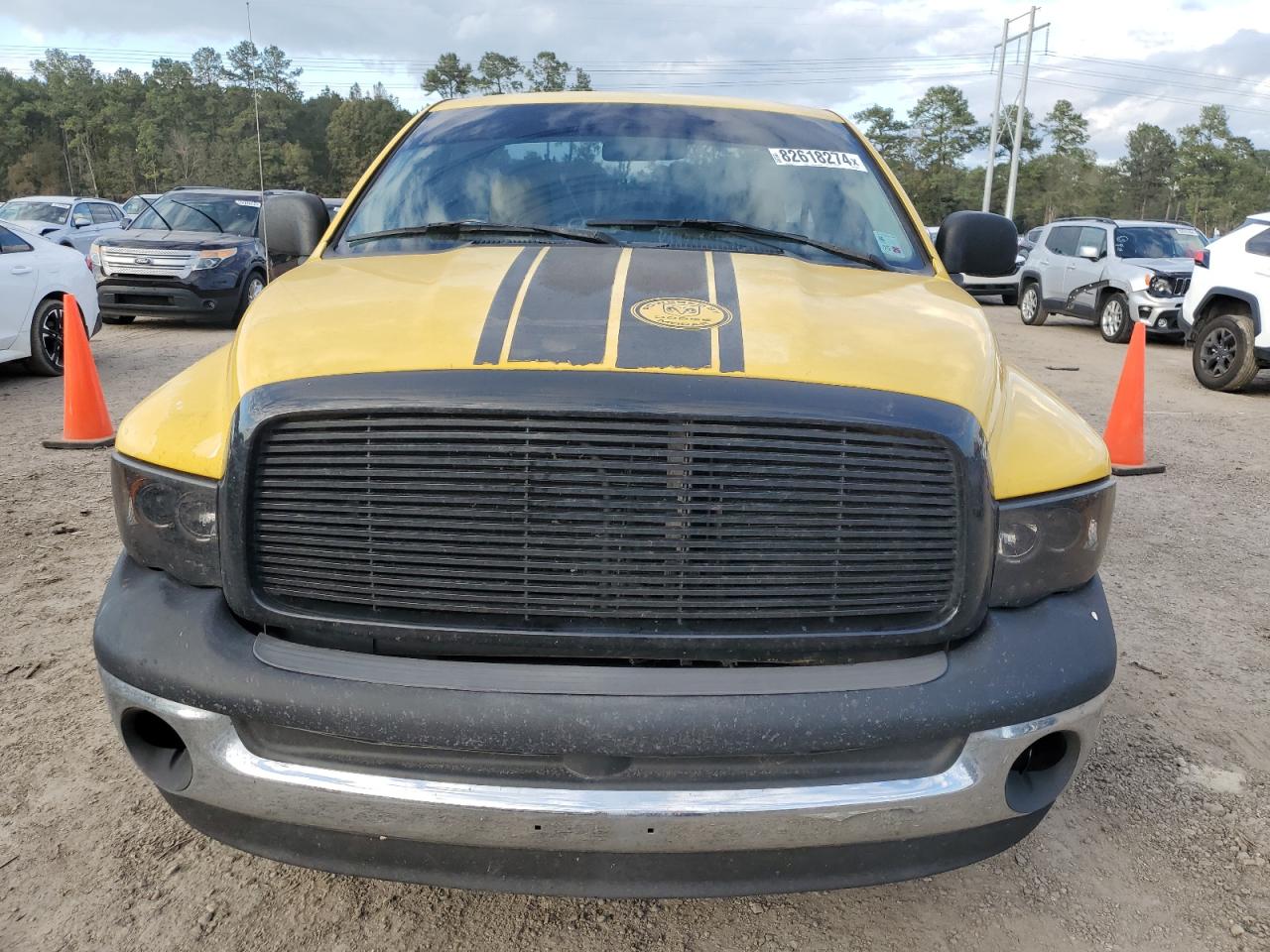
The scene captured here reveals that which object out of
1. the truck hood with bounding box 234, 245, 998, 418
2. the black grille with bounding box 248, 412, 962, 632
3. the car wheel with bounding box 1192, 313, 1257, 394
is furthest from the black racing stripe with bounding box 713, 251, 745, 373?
the car wheel with bounding box 1192, 313, 1257, 394

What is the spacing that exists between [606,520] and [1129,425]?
5.88m

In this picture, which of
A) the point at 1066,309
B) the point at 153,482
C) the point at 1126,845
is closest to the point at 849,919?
the point at 1126,845

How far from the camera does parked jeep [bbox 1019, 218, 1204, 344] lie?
44.3 ft

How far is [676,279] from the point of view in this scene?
228 centimetres

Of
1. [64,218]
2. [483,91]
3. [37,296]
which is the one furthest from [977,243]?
[483,91]

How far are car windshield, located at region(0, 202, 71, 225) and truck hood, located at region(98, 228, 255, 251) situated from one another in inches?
Answer: 235

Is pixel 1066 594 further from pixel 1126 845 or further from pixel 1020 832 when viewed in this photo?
pixel 1126 845

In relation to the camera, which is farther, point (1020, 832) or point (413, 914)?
point (413, 914)

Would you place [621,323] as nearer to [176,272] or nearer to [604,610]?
[604,610]

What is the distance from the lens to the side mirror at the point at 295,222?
11.1 ft

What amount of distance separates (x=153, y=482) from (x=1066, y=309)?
16149 mm

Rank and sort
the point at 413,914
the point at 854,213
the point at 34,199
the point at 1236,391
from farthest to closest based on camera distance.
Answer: the point at 34,199 → the point at 1236,391 → the point at 854,213 → the point at 413,914

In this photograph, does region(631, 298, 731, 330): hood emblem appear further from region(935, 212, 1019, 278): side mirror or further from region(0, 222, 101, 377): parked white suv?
region(0, 222, 101, 377): parked white suv

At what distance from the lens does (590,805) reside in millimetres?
1726
